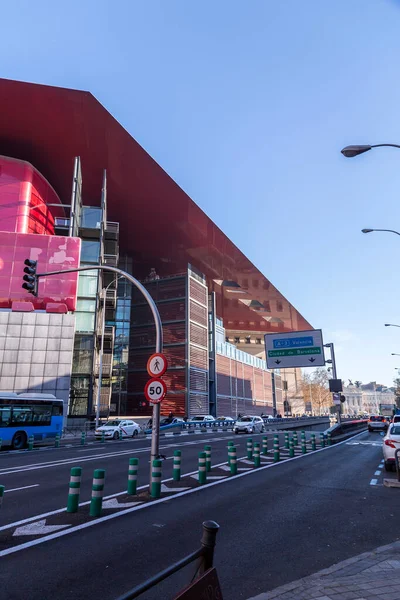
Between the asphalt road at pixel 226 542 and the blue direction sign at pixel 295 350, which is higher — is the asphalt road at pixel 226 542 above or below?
below

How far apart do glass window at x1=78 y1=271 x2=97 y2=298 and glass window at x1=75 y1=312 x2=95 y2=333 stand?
2.68 meters

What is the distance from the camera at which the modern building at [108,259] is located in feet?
152

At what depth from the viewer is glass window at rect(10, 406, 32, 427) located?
2297 centimetres

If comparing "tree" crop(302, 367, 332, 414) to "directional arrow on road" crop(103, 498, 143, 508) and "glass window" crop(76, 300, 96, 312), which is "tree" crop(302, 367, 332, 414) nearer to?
"glass window" crop(76, 300, 96, 312)

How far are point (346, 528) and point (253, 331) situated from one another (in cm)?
10521

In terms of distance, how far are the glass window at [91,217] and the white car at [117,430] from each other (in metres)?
32.9

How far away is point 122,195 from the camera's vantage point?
6175cm

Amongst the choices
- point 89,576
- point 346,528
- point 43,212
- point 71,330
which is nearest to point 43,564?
point 89,576

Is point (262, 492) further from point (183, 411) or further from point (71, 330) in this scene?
point (183, 411)

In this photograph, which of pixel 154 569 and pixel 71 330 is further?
pixel 71 330

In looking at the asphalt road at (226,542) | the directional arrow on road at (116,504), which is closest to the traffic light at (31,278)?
the asphalt road at (226,542)

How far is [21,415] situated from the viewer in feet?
77.0

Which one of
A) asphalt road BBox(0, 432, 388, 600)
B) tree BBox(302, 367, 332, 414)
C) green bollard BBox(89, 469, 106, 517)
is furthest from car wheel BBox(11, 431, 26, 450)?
tree BBox(302, 367, 332, 414)

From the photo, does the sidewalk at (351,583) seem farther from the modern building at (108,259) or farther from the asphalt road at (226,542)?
the modern building at (108,259)
